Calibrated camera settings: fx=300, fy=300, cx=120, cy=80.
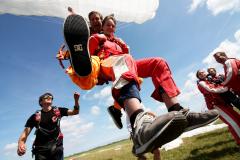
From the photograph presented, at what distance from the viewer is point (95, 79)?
404 centimetres

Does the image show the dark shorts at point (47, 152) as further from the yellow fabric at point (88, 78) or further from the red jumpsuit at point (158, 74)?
the red jumpsuit at point (158, 74)

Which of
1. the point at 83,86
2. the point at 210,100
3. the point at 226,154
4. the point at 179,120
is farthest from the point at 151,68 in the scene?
the point at 210,100

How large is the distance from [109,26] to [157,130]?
1973 millimetres

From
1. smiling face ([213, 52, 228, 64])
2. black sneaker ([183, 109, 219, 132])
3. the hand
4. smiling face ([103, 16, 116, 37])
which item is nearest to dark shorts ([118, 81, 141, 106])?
black sneaker ([183, 109, 219, 132])

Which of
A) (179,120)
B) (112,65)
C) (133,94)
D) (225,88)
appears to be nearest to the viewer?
(179,120)

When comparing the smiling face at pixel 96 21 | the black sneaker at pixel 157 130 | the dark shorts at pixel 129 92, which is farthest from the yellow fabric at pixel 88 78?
the black sneaker at pixel 157 130

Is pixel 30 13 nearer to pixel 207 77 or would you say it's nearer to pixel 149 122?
Answer: pixel 207 77

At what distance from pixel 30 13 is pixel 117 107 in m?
5.27

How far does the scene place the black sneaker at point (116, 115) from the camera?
443 centimetres

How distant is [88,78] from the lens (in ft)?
13.0

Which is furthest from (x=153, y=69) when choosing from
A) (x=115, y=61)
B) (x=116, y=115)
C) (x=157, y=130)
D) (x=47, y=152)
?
(x=47, y=152)

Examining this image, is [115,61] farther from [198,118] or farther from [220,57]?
[220,57]

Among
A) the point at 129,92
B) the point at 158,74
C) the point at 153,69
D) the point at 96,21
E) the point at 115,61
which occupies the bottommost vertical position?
the point at 129,92

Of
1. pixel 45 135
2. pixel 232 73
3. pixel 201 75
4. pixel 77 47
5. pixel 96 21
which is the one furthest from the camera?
pixel 201 75
